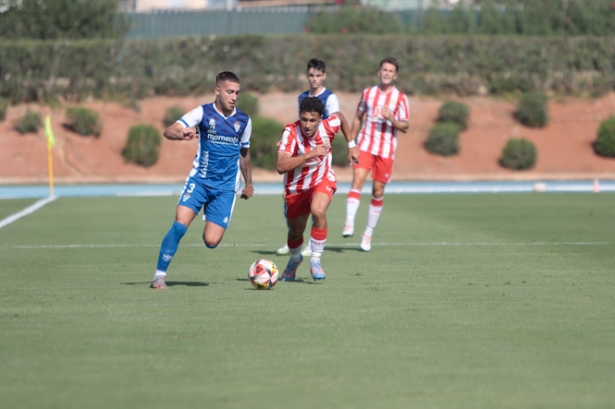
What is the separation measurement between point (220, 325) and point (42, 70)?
1161 inches

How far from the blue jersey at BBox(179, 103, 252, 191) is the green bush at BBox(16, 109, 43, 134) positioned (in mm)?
24440

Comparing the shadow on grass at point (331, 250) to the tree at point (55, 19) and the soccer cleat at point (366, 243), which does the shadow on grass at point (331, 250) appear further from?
the tree at point (55, 19)

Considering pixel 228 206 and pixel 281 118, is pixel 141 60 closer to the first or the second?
pixel 281 118

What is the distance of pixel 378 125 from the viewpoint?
46.1 feet

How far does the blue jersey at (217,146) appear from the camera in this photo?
31.6 ft

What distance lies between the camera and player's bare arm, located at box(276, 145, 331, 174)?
921cm

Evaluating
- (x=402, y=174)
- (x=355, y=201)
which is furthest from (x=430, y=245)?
(x=402, y=174)

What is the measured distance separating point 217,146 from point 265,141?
2286 centimetres

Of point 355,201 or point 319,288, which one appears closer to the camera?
point 319,288

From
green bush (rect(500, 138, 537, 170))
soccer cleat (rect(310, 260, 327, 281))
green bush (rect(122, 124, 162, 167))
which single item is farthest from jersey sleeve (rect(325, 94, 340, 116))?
green bush (rect(500, 138, 537, 170))

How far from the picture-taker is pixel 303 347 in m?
6.72

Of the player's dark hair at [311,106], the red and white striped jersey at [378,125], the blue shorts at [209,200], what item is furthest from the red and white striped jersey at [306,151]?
the red and white striped jersey at [378,125]

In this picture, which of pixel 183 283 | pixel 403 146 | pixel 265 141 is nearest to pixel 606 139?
pixel 403 146

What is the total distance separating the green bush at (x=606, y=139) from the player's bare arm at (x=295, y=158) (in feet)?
87.7
